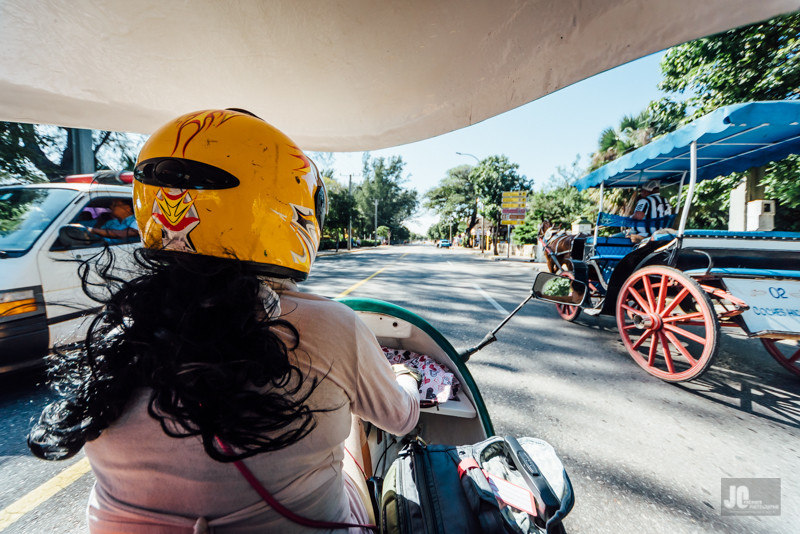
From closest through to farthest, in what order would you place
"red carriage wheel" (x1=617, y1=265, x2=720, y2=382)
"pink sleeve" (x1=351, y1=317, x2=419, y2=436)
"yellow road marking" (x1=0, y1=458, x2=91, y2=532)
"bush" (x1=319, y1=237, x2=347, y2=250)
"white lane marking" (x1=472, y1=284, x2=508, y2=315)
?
"pink sleeve" (x1=351, y1=317, x2=419, y2=436)
"yellow road marking" (x1=0, y1=458, x2=91, y2=532)
"red carriage wheel" (x1=617, y1=265, x2=720, y2=382)
"white lane marking" (x1=472, y1=284, x2=508, y2=315)
"bush" (x1=319, y1=237, x2=347, y2=250)

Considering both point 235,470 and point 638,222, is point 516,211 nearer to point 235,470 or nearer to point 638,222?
point 638,222

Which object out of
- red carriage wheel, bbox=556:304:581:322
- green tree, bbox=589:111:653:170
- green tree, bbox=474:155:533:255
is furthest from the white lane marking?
green tree, bbox=474:155:533:255

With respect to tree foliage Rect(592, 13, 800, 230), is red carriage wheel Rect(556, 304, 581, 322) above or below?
below

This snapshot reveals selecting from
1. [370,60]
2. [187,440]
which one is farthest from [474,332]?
[187,440]

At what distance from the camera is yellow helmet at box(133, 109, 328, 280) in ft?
2.94

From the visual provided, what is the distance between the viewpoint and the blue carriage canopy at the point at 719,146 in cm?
247

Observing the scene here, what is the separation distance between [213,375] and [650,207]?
19.6ft

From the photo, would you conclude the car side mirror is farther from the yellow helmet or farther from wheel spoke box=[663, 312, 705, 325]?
wheel spoke box=[663, 312, 705, 325]

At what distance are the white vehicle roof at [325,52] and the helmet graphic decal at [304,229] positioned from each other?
69cm

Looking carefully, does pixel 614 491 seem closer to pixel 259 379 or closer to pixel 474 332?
pixel 259 379

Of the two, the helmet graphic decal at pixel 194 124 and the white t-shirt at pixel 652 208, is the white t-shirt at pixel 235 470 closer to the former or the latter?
the helmet graphic decal at pixel 194 124

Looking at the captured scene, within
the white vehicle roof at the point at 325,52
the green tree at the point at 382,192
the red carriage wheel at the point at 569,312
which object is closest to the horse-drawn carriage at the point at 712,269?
the red carriage wheel at the point at 569,312

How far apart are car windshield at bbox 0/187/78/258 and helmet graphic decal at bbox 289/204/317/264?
3116 mm

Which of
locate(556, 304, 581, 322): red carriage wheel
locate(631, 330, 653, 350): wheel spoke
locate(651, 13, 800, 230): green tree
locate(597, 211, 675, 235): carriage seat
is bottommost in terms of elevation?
locate(556, 304, 581, 322): red carriage wheel
